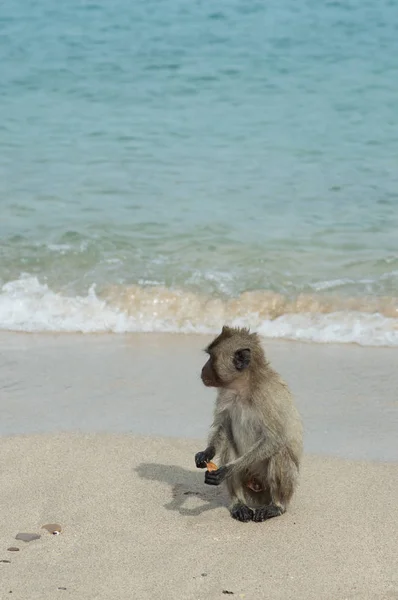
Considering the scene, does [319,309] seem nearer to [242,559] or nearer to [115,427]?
[115,427]

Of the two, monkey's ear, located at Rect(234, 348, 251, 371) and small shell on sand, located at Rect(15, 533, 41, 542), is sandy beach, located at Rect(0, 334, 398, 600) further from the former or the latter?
monkey's ear, located at Rect(234, 348, 251, 371)

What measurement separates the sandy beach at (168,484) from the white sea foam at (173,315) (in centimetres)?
42

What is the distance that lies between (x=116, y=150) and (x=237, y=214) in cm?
286

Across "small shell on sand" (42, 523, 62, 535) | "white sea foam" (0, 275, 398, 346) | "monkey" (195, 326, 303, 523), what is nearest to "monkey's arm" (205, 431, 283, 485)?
"monkey" (195, 326, 303, 523)

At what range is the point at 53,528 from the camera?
5020 millimetres

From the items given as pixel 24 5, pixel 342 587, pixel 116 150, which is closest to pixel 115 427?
pixel 342 587

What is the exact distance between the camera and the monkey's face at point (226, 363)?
499cm

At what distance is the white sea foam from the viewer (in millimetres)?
8570

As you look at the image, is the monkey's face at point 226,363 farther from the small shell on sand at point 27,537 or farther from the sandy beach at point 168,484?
the small shell on sand at point 27,537

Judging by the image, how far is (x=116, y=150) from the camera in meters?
13.9

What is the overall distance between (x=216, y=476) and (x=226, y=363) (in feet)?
1.69

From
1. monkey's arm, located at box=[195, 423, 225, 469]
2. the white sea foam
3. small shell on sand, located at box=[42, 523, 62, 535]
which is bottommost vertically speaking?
the white sea foam

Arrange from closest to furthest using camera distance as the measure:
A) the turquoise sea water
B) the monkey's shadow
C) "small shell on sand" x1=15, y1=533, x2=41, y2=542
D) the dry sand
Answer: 1. the dry sand
2. "small shell on sand" x1=15, y1=533, x2=41, y2=542
3. the monkey's shadow
4. the turquoise sea water

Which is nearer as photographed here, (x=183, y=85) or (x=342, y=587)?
(x=342, y=587)
